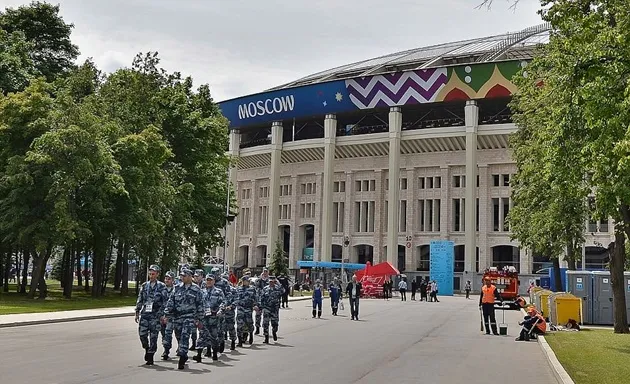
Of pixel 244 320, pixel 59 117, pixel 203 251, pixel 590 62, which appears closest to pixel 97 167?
pixel 59 117

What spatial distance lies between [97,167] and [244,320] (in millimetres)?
20765

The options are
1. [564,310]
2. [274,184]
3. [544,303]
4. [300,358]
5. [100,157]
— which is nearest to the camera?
[300,358]

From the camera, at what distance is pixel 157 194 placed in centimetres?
4028

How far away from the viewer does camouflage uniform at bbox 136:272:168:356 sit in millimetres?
13859

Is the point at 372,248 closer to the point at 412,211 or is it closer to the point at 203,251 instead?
the point at 412,211

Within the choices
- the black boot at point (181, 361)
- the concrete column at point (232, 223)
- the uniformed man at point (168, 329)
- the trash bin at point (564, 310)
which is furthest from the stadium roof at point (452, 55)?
the black boot at point (181, 361)

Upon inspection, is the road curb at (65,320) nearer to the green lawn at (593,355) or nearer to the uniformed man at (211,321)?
the uniformed man at (211,321)

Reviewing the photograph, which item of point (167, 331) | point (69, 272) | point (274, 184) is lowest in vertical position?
point (167, 331)

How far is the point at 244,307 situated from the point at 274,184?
68647mm

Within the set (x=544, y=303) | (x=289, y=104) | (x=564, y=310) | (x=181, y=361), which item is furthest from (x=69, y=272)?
(x=289, y=104)

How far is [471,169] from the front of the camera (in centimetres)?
7400

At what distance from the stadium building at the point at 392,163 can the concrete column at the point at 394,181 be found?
4.9 inches

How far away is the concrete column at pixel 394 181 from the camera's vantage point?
76.3 m

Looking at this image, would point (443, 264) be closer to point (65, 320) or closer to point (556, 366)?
point (65, 320)
